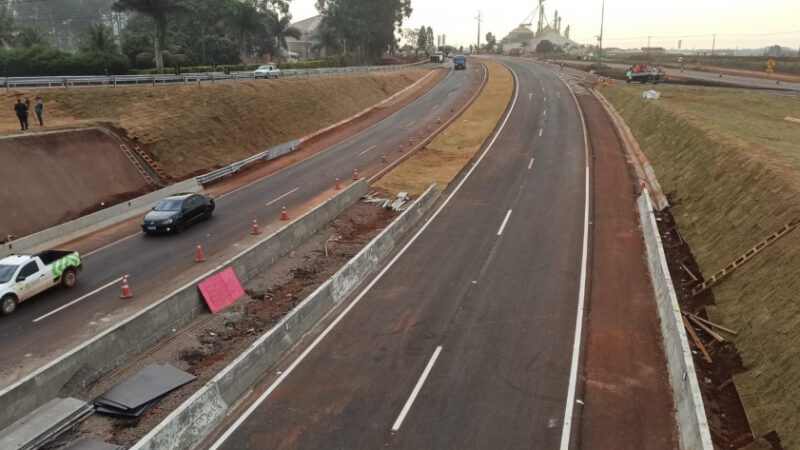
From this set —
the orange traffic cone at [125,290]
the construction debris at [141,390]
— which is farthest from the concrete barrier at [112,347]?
the orange traffic cone at [125,290]

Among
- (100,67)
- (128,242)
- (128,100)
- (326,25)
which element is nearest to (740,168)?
(128,242)

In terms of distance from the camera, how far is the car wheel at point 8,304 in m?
16.5

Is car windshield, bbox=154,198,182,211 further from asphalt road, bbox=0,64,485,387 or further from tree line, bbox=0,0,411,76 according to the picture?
tree line, bbox=0,0,411,76

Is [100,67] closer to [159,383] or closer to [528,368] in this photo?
[159,383]

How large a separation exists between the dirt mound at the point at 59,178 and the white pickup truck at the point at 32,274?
667 centimetres

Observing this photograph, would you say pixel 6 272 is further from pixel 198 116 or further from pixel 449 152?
pixel 449 152

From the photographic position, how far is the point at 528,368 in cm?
1328

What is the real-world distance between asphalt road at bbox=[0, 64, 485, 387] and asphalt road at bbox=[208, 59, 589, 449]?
270 inches

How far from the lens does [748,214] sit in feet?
59.2

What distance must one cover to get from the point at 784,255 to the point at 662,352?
15.6 feet

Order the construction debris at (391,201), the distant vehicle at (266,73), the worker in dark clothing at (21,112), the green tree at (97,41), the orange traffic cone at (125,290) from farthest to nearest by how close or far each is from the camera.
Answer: the green tree at (97,41), the distant vehicle at (266,73), the construction debris at (391,201), the worker in dark clothing at (21,112), the orange traffic cone at (125,290)

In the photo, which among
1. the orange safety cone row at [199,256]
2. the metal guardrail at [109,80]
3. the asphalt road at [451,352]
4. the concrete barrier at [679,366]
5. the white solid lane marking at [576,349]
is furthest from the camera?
the metal guardrail at [109,80]

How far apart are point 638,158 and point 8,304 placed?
33.2 m

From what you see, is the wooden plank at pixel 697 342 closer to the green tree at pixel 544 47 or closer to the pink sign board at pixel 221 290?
the pink sign board at pixel 221 290
